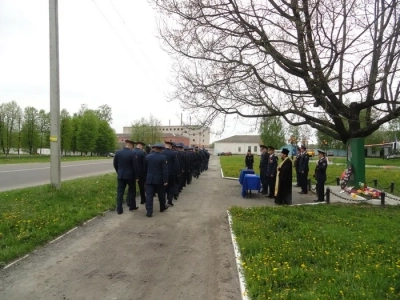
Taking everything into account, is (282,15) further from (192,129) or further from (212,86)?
(192,129)

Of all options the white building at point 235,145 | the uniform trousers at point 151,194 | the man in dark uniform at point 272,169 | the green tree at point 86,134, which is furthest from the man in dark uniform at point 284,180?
the white building at point 235,145

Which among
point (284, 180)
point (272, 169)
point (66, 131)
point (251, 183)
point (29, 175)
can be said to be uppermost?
point (66, 131)

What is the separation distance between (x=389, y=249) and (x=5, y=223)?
710 centimetres

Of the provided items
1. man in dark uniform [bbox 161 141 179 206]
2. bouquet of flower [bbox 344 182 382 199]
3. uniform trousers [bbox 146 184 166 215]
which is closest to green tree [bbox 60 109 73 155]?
man in dark uniform [bbox 161 141 179 206]

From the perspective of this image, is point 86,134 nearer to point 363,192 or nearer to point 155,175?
A: point 363,192

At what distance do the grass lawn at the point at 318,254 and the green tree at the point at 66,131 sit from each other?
68.1m

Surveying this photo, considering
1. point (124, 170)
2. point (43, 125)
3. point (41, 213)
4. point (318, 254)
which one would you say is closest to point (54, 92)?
point (124, 170)

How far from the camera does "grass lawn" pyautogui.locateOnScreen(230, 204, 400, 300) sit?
4449 millimetres

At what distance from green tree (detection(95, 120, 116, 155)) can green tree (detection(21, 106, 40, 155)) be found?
60.1ft

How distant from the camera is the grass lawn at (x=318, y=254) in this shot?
14.6 ft

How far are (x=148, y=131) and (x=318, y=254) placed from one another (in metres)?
74.8

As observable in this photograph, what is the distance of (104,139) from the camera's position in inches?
3349

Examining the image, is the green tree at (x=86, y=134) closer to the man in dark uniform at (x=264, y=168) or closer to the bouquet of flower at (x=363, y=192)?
the man in dark uniform at (x=264, y=168)

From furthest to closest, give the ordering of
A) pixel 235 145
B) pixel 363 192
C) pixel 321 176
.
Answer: pixel 235 145
pixel 363 192
pixel 321 176
